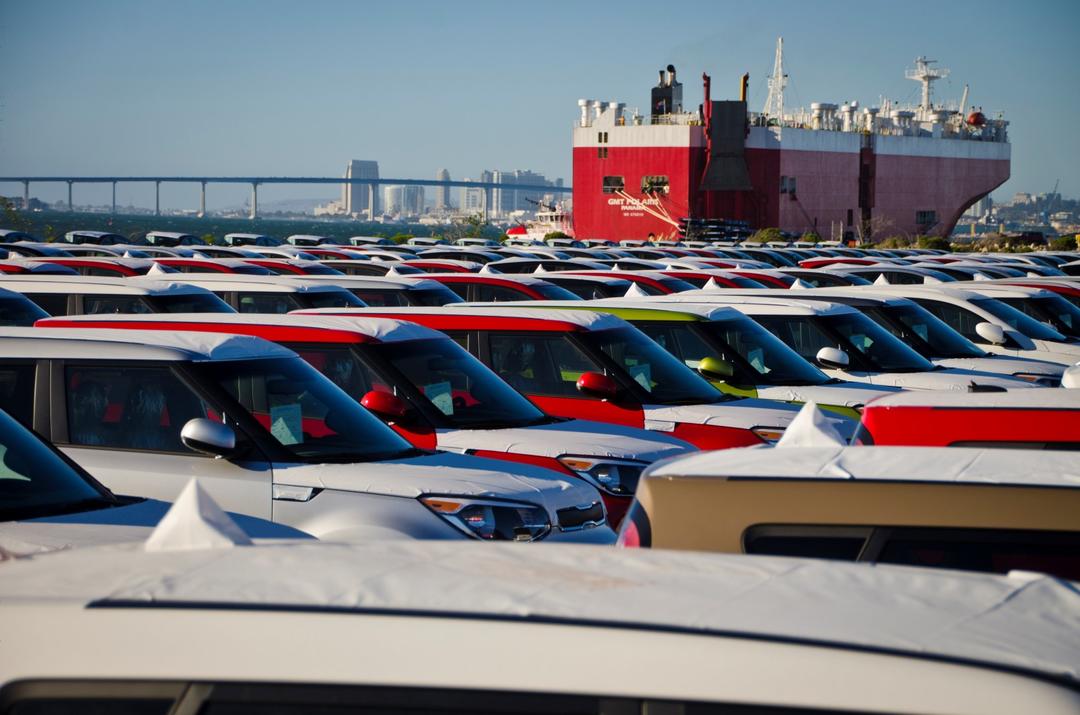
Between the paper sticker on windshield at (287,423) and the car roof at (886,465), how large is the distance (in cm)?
350

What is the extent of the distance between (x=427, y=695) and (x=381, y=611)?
19 centimetres

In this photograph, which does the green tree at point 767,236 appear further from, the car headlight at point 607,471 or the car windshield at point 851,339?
the car headlight at point 607,471

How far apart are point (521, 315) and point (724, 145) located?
66522 mm

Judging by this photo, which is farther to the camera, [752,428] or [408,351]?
[752,428]

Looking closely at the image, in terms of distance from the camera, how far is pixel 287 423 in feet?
24.0

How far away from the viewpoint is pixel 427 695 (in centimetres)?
215

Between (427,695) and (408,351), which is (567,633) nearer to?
(427,695)

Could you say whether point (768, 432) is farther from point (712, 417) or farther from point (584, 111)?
point (584, 111)

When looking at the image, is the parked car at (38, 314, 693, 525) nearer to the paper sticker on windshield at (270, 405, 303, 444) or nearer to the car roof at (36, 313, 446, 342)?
the car roof at (36, 313, 446, 342)

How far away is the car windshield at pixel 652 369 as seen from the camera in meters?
10.4

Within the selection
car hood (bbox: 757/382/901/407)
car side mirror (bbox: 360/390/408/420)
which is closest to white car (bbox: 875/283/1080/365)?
car hood (bbox: 757/382/901/407)

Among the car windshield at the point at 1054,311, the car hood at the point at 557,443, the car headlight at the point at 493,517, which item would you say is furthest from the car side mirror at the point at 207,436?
the car windshield at the point at 1054,311

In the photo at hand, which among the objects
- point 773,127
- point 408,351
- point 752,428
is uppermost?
point 773,127

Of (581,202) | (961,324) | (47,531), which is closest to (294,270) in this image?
(961,324)
